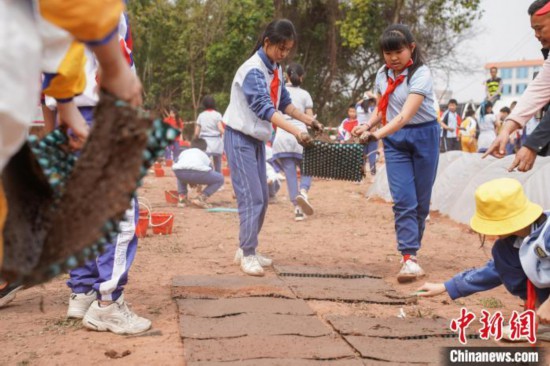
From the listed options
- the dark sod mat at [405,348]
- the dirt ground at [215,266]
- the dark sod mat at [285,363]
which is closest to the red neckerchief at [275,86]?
the dirt ground at [215,266]

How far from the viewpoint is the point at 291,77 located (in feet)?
31.1

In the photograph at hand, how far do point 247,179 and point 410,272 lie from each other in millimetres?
1475

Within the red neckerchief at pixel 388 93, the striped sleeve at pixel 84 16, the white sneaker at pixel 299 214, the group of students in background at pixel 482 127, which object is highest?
the striped sleeve at pixel 84 16

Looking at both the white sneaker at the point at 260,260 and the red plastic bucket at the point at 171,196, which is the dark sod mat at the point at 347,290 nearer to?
the white sneaker at the point at 260,260

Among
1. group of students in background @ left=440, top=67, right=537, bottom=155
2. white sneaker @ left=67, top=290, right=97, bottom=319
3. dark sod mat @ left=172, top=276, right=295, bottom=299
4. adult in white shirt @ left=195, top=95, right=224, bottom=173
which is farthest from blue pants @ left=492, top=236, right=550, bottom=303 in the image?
group of students in background @ left=440, top=67, right=537, bottom=155

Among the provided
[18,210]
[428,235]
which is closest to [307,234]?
[428,235]

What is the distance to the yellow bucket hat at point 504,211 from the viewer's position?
147 inches

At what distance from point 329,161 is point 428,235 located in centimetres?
237

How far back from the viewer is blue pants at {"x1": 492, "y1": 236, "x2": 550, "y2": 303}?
3793 millimetres

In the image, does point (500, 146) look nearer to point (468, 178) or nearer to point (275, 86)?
point (275, 86)

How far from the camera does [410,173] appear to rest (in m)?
5.65

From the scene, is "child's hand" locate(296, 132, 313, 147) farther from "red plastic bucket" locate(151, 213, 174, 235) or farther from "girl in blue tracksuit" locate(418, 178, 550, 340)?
"red plastic bucket" locate(151, 213, 174, 235)

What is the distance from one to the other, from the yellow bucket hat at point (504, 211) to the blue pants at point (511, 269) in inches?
7.1

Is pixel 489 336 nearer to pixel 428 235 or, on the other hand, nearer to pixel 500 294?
pixel 500 294
